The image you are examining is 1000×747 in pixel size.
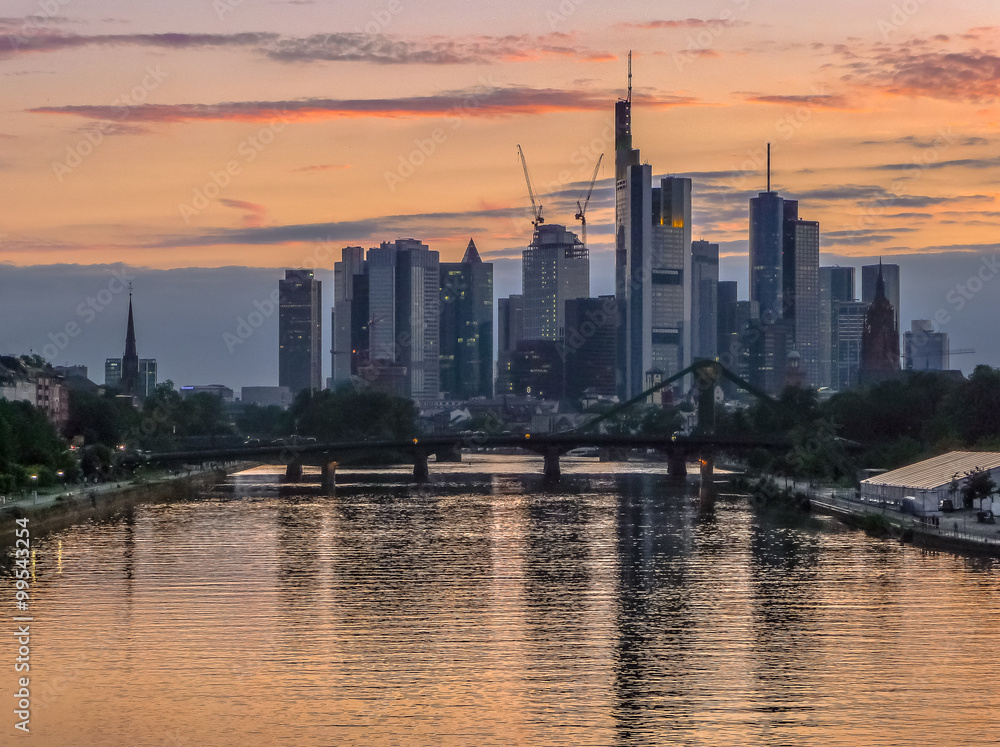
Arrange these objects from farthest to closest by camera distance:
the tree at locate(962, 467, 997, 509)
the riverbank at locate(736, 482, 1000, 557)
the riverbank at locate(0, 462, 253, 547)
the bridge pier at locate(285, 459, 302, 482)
Answer: the bridge pier at locate(285, 459, 302, 482)
the riverbank at locate(0, 462, 253, 547)
the tree at locate(962, 467, 997, 509)
the riverbank at locate(736, 482, 1000, 557)

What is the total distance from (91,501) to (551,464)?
6266cm

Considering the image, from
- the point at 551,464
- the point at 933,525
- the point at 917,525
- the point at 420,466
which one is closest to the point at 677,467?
the point at 551,464

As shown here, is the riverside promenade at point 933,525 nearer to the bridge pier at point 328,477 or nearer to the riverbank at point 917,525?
the riverbank at point 917,525

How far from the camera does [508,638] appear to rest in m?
44.7

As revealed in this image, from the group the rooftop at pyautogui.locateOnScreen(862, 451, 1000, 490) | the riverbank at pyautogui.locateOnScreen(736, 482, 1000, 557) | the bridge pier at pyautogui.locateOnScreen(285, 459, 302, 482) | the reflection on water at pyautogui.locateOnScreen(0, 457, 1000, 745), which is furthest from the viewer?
the bridge pier at pyautogui.locateOnScreen(285, 459, 302, 482)

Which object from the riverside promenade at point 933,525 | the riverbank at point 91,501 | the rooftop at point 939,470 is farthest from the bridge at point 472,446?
the rooftop at point 939,470

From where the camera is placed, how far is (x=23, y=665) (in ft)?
132

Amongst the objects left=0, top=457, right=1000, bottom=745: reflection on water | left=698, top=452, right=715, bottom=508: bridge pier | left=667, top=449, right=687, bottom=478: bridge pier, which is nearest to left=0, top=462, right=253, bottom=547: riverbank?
left=0, top=457, right=1000, bottom=745: reflection on water

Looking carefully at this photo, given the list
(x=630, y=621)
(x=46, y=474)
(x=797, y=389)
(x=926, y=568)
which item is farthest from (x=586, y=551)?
(x=797, y=389)

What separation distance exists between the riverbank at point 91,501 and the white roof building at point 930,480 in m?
47.4

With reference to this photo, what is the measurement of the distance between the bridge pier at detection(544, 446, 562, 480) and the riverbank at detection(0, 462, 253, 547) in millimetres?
33458

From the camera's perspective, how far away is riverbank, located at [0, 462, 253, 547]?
258 ft

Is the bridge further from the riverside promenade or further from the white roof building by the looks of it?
the white roof building

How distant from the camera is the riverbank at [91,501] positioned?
258 feet
